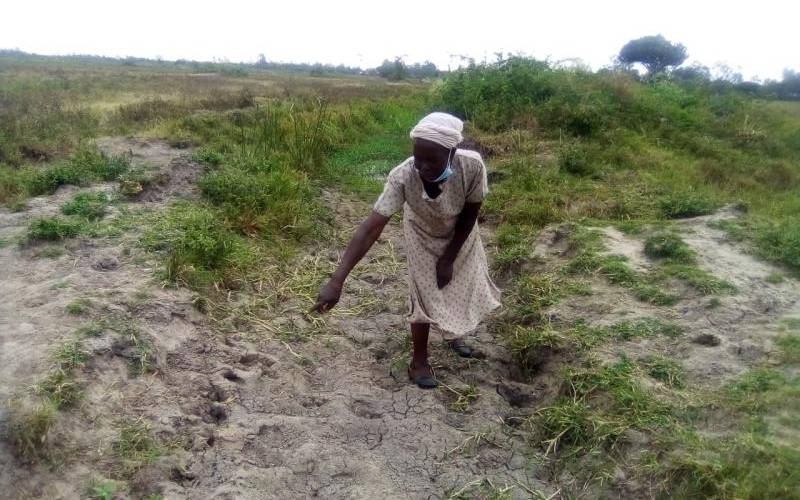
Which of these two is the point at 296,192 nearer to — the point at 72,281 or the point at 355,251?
the point at 72,281

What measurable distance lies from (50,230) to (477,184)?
113 inches

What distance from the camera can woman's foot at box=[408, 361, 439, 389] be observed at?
3070mm

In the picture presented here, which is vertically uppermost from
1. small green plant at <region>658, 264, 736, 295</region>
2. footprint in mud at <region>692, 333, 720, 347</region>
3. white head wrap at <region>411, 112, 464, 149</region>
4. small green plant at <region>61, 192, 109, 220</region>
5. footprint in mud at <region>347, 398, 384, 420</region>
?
white head wrap at <region>411, 112, 464, 149</region>

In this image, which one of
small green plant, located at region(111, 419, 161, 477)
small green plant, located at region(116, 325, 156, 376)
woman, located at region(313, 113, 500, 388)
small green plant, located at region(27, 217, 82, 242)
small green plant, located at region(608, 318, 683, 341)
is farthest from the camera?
small green plant, located at region(27, 217, 82, 242)

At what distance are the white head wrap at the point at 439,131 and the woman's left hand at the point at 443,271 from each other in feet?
2.07

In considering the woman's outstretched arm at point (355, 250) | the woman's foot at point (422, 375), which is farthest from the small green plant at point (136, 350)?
the woman's foot at point (422, 375)

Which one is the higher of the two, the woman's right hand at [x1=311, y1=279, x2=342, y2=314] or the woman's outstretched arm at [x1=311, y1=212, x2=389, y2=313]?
the woman's outstretched arm at [x1=311, y1=212, x2=389, y2=313]

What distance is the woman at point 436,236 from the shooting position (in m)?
2.53

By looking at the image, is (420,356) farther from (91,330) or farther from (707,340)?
(91,330)

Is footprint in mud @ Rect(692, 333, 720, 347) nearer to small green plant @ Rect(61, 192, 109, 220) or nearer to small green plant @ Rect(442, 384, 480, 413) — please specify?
small green plant @ Rect(442, 384, 480, 413)

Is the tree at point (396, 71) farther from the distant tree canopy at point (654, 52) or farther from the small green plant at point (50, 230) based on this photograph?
the small green plant at point (50, 230)

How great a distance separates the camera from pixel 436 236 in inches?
114

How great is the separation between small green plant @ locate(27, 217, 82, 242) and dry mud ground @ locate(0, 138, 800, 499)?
0.41 ft

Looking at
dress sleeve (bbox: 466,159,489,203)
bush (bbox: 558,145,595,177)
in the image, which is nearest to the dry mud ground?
dress sleeve (bbox: 466,159,489,203)
